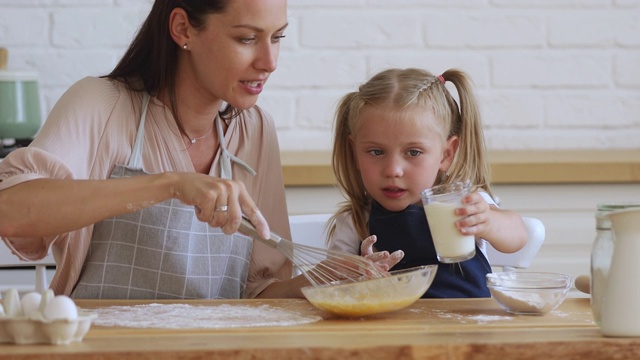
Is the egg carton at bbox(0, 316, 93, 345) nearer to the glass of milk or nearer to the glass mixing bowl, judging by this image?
the glass mixing bowl

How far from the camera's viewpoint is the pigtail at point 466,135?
210 centimetres

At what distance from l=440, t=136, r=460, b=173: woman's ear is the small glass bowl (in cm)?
54

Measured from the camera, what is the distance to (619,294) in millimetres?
1301

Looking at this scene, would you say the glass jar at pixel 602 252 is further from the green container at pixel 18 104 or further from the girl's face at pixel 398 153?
the green container at pixel 18 104

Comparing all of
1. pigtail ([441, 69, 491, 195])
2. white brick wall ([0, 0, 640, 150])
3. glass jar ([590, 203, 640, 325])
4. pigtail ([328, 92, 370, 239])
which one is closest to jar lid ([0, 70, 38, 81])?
white brick wall ([0, 0, 640, 150])

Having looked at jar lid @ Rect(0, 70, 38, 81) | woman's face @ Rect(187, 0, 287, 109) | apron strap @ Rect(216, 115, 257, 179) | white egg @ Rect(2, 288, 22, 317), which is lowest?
white egg @ Rect(2, 288, 22, 317)

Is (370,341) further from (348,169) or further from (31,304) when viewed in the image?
(348,169)

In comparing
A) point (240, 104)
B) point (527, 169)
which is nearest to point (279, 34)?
point (240, 104)

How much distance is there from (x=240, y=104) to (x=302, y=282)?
35 cm

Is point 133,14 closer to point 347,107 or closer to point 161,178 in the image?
point 347,107

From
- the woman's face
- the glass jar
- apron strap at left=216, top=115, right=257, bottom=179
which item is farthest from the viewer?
apron strap at left=216, top=115, right=257, bottom=179

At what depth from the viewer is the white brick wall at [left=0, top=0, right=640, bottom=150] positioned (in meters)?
2.74

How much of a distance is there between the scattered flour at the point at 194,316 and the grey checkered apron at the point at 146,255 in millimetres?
304

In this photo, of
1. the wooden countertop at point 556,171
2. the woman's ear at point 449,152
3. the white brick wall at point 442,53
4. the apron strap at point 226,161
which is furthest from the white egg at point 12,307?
the white brick wall at point 442,53
